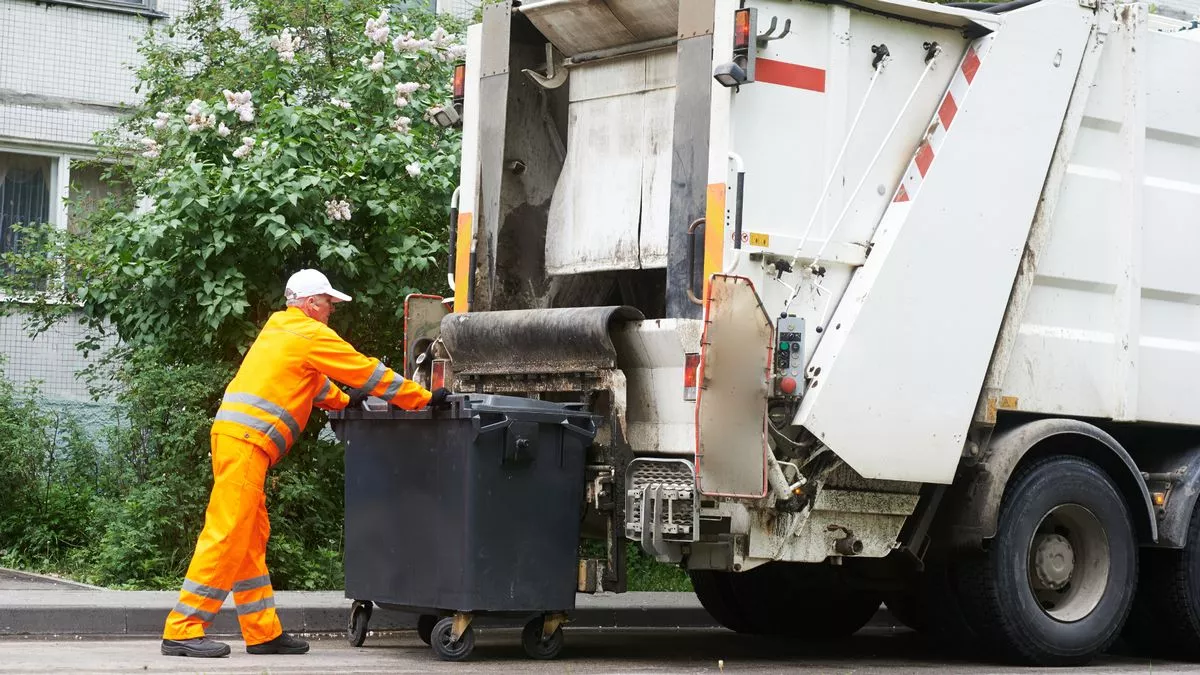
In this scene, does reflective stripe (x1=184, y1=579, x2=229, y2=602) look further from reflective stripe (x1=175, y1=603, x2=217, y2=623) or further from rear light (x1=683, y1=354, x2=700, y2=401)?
rear light (x1=683, y1=354, x2=700, y2=401)

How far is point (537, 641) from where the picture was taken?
676 centimetres

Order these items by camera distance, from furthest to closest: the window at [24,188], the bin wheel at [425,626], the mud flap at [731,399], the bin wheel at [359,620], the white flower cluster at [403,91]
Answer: the window at [24,188] → the white flower cluster at [403,91] → the bin wheel at [425,626] → the bin wheel at [359,620] → the mud flap at [731,399]

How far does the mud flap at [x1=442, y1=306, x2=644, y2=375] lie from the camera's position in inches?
260

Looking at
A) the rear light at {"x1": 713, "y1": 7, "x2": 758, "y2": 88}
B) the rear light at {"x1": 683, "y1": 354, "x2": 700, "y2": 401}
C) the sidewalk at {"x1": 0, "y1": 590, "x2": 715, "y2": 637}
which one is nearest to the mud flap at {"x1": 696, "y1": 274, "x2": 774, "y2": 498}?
the rear light at {"x1": 683, "y1": 354, "x2": 700, "y2": 401}

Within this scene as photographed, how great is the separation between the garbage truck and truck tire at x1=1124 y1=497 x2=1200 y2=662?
0.04 feet

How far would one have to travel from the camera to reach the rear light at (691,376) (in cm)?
630

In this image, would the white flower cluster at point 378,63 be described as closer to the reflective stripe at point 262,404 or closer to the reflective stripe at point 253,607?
the reflective stripe at point 262,404

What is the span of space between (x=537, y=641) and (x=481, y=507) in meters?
0.70

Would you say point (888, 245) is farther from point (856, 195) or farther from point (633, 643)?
point (633, 643)

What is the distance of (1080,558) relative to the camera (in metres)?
7.17

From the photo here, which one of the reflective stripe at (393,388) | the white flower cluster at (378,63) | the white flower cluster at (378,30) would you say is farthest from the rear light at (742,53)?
the white flower cluster at (378,30)

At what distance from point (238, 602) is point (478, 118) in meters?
2.26

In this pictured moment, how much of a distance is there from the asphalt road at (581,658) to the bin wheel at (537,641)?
2.6 inches

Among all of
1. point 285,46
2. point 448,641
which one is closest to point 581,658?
point 448,641
